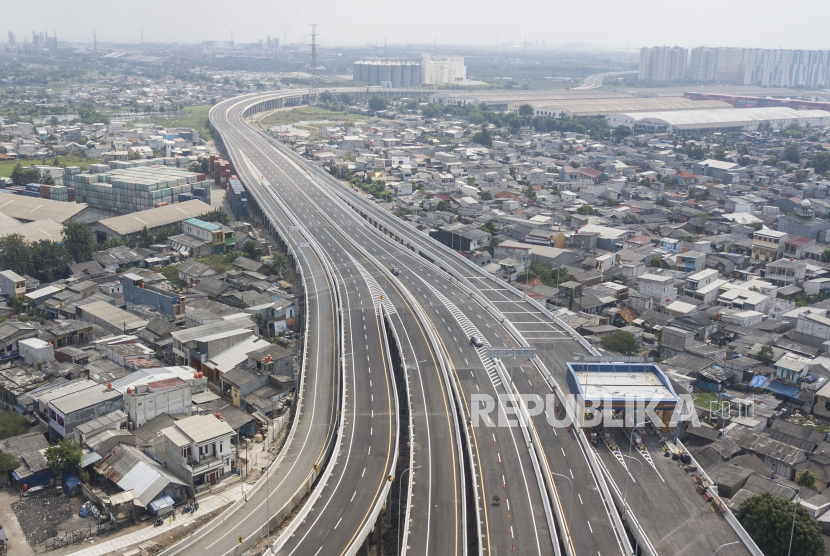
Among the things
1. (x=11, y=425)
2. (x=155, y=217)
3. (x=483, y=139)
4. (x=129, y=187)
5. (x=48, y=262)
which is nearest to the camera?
(x=11, y=425)

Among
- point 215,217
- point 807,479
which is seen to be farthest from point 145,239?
point 807,479

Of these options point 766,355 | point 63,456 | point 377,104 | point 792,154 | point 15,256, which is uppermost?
point 377,104

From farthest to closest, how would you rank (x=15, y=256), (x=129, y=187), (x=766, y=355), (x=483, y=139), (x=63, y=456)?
1. (x=483, y=139)
2. (x=129, y=187)
3. (x=15, y=256)
4. (x=766, y=355)
5. (x=63, y=456)

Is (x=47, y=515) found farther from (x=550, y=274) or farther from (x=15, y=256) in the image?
(x=550, y=274)

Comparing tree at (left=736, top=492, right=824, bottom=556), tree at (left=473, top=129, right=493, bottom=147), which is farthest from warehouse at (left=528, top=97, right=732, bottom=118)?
tree at (left=736, top=492, right=824, bottom=556)

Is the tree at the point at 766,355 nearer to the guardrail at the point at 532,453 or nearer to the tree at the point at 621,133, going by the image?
the guardrail at the point at 532,453

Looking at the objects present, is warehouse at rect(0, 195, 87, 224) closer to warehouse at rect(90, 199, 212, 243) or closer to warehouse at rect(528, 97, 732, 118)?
warehouse at rect(90, 199, 212, 243)

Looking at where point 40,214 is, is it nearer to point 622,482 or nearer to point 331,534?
point 331,534
